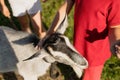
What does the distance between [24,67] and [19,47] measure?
542 mm

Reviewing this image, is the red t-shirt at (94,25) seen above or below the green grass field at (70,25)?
above

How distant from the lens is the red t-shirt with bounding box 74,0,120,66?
2.41m

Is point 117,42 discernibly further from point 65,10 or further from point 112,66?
point 112,66

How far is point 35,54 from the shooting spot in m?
2.46

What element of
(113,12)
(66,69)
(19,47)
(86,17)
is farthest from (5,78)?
(113,12)

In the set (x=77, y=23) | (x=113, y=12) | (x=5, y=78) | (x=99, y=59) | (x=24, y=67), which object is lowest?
(x=5, y=78)

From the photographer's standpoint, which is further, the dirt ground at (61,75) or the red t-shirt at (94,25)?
the dirt ground at (61,75)

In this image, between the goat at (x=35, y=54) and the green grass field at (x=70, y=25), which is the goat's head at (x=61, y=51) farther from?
the green grass field at (x=70, y=25)

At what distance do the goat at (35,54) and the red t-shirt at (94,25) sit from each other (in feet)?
0.56

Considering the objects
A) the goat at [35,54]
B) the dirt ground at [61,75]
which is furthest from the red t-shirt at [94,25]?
the dirt ground at [61,75]

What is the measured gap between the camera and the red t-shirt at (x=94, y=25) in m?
2.41

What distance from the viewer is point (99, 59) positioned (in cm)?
296

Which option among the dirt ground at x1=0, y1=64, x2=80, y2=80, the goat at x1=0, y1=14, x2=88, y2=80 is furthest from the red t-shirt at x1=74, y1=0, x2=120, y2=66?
the dirt ground at x1=0, y1=64, x2=80, y2=80

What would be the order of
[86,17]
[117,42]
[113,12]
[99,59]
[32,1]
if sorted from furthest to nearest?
[32,1] → [99,59] → [86,17] → [113,12] → [117,42]
